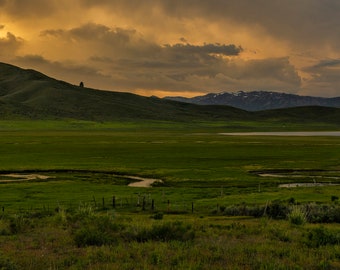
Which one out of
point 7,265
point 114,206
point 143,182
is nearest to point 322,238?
point 7,265

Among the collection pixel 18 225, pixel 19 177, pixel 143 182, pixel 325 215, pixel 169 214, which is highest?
pixel 18 225

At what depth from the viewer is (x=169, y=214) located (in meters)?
36.2

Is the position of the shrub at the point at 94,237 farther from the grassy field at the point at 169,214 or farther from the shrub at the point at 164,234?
the shrub at the point at 164,234

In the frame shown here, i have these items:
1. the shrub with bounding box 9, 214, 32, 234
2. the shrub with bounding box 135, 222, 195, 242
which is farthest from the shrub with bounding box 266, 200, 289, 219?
the shrub with bounding box 9, 214, 32, 234

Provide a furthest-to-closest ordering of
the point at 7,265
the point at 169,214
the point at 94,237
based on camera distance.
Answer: the point at 169,214, the point at 94,237, the point at 7,265

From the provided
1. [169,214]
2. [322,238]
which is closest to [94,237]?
[322,238]

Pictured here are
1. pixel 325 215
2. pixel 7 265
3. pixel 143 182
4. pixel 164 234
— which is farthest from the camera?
pixel 143 182

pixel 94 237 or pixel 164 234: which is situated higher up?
pixel 94 237

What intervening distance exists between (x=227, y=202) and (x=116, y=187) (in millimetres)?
17881

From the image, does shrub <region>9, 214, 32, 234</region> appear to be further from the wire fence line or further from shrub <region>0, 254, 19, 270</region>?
shrub <region>0, 254, 19, 270</region>

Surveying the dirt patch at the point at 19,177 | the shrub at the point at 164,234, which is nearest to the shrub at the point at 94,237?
the shrub at the point at 164,234

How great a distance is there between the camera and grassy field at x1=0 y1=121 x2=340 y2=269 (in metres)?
16.9

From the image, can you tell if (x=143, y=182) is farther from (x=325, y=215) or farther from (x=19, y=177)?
(x=325, y=215)

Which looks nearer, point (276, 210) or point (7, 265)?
point (7, 265)
